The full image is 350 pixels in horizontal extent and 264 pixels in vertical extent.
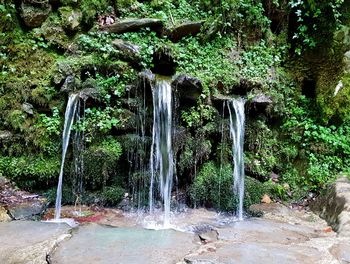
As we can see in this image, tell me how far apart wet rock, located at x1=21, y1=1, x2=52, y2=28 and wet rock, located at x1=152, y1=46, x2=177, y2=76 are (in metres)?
2.16

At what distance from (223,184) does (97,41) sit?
11.0ft

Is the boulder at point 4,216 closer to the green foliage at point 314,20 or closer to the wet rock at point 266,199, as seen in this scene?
the wet rock at point 266,199

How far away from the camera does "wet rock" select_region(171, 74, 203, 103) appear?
18.1ft

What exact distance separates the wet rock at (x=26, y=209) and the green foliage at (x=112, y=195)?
891mm

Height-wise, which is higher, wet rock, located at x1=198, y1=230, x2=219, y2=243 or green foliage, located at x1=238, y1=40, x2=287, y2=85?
green foliage, located at x1=238, y1=40, x2=287, y2=85

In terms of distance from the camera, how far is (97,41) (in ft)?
20.2

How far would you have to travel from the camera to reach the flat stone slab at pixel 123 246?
312cm

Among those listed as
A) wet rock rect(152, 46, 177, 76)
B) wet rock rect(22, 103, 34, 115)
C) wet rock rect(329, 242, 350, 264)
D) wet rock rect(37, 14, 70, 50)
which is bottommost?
wet rock rect(329, 242, 350, 264)

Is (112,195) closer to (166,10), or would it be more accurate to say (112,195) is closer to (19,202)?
(19,202)

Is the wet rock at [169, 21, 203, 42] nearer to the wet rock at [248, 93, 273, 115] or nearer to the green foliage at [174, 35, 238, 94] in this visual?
the green foliage at [174, 35, 238, 94]

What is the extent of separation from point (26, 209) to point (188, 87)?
304cm

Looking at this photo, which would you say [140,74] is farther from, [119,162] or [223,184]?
[223,184]

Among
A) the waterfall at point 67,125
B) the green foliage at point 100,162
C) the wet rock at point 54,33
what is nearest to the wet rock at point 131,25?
the wet rock at point 54,33

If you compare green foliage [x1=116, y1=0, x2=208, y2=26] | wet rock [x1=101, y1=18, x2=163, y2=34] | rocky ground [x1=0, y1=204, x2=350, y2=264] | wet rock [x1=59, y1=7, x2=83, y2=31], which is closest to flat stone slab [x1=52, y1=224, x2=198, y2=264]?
rocky ground [x1=0, y1=204, x2=350, y2=264]
